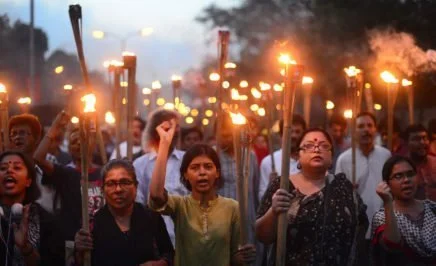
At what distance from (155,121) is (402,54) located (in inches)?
154

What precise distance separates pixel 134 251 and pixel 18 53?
63.9 feet

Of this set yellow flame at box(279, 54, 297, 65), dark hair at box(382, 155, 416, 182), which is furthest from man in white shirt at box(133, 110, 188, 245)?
yellow flame at box(279, 54, 297, 65)

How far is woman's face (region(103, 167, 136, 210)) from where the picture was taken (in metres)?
5.54

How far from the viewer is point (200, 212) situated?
5816mm

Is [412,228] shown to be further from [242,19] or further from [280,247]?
[242,19]

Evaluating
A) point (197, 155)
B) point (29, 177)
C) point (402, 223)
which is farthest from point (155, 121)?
point (402, 223)

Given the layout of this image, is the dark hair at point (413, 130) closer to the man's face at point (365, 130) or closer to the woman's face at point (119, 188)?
the man's face at point (365, 130)

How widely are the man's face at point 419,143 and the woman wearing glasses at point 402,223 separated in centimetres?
226

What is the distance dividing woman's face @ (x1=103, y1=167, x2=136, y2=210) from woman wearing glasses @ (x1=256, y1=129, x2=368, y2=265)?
81 centimetres

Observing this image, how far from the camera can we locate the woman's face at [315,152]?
5.63m

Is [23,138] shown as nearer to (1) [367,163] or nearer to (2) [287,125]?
(2) [287,125]

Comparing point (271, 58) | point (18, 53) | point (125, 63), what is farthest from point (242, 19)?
point (125, 63)

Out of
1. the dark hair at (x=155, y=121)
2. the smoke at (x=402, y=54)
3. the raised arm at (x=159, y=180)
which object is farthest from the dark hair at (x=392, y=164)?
the smoke at (x=402, y=54)

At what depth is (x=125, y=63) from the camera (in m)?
7.29
